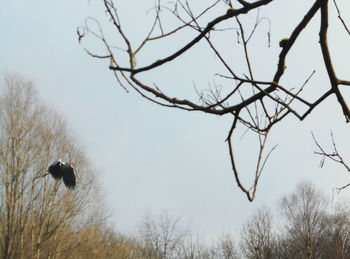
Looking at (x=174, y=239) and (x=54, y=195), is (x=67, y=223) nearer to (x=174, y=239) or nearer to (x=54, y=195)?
(x=54, y=195)

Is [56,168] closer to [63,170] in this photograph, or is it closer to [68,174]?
[63,170]

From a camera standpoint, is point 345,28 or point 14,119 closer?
point 345,28

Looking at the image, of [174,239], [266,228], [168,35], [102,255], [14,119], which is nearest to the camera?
[168,35]

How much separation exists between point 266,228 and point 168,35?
15341 mm

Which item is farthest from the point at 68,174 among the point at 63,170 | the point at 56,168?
the point at 56,168

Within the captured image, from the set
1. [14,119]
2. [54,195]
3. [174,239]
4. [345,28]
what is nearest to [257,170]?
[345,28]

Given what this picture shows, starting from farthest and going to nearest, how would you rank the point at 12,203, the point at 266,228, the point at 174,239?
the point at 174,239, the point at 266,228, the point at 12,203

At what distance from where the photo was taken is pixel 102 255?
1379 centimetres

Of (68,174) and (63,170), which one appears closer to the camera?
(63,170)

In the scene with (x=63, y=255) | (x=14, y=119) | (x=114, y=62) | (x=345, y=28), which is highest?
(x=14, y=119)

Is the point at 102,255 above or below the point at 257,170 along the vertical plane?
above

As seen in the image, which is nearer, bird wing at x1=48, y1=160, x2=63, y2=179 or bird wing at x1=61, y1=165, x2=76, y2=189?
bird wing at x1=48, y1=160, x2=63, y2=179

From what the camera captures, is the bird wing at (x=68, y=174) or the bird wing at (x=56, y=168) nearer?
the bird wing at (x=56, y=168)

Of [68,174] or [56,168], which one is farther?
[68,174]
